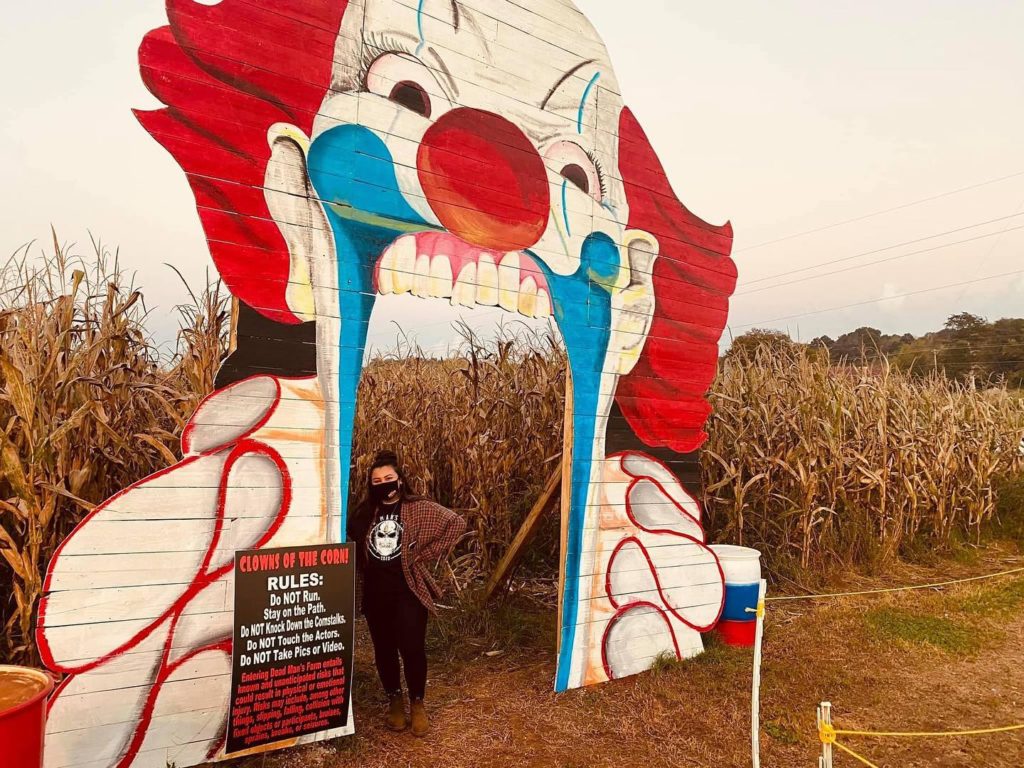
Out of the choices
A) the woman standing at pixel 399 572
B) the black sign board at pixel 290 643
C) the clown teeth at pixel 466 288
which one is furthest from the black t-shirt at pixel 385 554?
the clown teeth at pixel 466 288

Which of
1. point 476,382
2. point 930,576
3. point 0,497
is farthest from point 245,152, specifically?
point 930,576

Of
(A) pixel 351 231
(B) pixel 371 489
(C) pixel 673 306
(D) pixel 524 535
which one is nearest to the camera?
(A) pixel 351 231

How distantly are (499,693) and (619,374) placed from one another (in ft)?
7.33

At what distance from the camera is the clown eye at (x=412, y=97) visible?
3.69 meters

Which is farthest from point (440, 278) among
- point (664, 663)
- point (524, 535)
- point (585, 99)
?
point (664, 663)

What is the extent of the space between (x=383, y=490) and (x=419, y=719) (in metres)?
1.28

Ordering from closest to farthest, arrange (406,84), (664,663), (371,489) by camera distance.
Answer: (406,84)
(371,489)
(664,663)

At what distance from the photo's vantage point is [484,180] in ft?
13.3

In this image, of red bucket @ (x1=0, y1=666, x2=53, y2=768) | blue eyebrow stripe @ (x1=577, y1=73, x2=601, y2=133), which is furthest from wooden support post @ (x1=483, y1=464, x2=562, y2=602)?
red bucket @ (x1=0, y1=666, x2=53, y2=768)

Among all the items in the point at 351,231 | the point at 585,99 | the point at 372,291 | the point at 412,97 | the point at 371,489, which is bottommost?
the point at 371,489

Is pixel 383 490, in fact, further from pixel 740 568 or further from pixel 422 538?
pixel 740 568

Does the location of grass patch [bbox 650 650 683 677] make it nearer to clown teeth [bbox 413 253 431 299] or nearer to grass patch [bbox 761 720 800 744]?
grass patch [bbox 761 720 800 744]

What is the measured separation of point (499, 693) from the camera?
4.42 meters

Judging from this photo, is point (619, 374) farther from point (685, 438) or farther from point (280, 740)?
point (280, 740)
